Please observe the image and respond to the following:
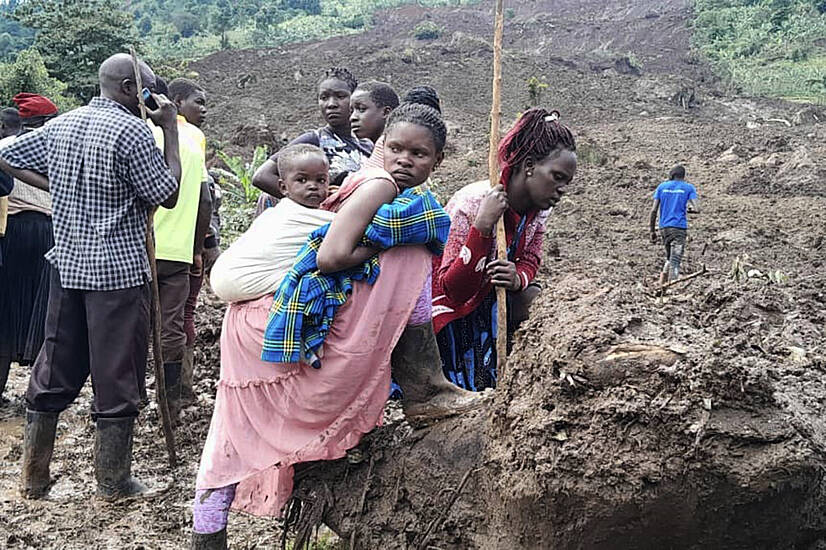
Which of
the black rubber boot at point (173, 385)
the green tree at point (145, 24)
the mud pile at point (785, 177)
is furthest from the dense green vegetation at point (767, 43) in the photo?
the green tree at point (145, 24)

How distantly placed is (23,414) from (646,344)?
4.12 metres

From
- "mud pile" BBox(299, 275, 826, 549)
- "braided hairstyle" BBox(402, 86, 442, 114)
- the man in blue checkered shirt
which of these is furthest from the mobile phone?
"mud pile" BBox(299, 275, 826, 549)

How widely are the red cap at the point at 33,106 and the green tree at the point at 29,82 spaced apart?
937cm

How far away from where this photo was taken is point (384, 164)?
2.64 metres

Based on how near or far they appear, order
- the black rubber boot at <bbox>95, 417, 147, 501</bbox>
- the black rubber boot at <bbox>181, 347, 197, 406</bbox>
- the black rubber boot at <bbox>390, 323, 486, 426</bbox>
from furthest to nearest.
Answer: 1. the black rubber boot at <bbox>181, 347, 197, 406</bbox>
2. the black rubber boot at <bbox>95, 417, 147, 501</bbox>
3. the black rubber boot at <bbox>390, 323, 486, 426</bbox>

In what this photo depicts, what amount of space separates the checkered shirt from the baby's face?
881 millimetres

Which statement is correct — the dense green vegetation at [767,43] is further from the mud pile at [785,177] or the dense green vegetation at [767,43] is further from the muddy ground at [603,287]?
the mud pile at [785,177]

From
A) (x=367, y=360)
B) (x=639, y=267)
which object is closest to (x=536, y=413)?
(x=367, y=360)

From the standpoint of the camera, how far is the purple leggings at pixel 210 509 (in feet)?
8.61

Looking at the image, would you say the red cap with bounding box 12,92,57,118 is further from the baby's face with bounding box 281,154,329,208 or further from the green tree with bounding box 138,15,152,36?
the green tree with bounding box 138,15,152,36

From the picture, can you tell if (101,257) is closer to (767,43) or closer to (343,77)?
(343,77)

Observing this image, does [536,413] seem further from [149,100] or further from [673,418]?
[149,100]

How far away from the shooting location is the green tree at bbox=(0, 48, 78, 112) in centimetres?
1386

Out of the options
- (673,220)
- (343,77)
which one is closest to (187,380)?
(343,77)
